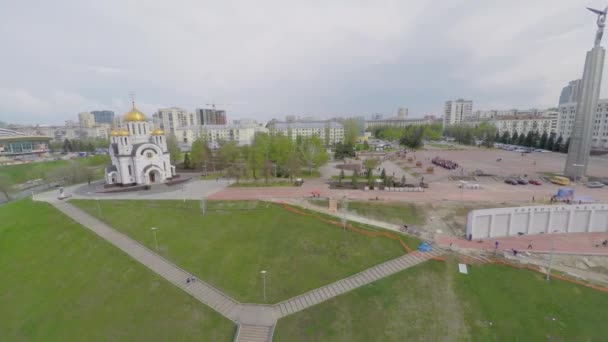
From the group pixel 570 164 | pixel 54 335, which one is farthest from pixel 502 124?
pixel 54 335

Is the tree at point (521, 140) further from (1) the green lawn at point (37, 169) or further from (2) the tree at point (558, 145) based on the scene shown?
(1) the green lawn at point (37, 169)

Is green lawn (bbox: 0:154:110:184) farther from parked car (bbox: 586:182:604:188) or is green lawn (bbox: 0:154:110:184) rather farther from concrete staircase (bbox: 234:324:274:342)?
parked car (bbox: 586:182:604:188)

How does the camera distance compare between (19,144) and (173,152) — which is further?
(19,144)

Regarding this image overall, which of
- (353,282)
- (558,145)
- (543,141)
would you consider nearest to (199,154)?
(353,282)

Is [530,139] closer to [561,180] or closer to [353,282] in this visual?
[561,180]

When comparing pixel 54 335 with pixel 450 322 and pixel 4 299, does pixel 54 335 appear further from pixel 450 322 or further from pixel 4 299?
pixel 450 322

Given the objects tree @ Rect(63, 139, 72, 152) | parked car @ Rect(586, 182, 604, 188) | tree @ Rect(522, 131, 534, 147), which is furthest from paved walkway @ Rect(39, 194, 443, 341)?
tree @ Rect(63, 139, 72, 152)
